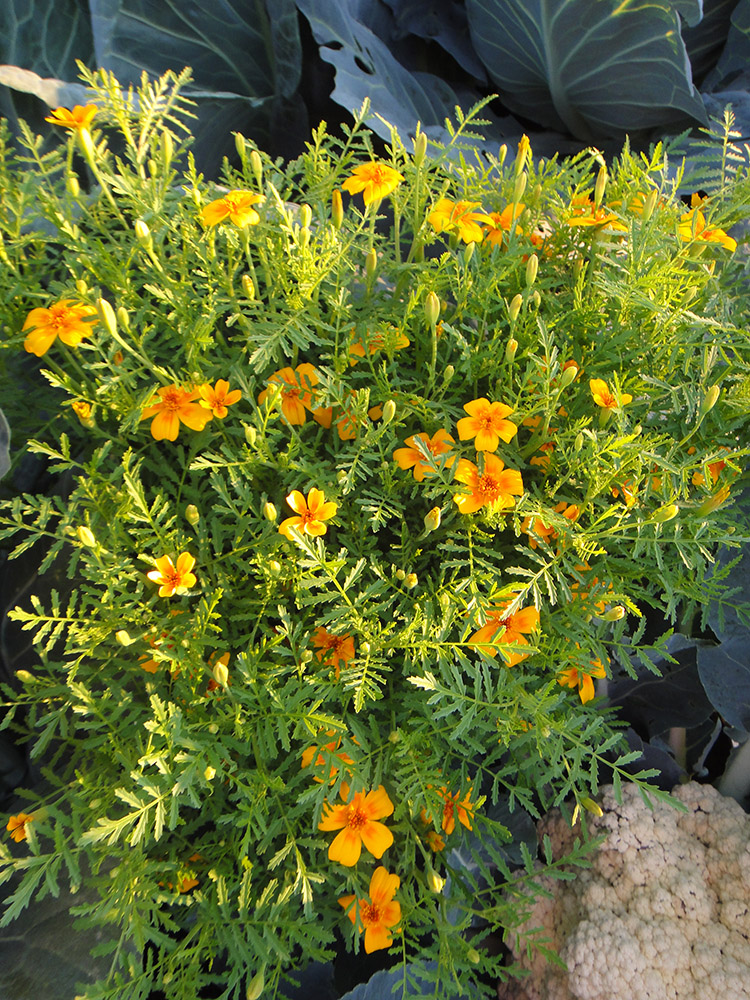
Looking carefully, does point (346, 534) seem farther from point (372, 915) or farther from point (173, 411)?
point (372, 915)

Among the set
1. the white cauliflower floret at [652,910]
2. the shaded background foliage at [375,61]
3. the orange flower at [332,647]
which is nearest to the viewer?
the orange flower at [332,647]

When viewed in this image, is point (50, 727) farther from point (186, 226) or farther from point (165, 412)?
point (186, 226)

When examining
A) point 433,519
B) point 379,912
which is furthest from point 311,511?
point 379,912

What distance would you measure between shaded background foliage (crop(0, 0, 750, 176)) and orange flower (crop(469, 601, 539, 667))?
3.26ft

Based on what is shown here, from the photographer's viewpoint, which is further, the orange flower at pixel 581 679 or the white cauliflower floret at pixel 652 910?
the white cauliflower floret at pixel 652 910

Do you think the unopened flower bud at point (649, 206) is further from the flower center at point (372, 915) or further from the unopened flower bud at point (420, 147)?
the flower center at point (372, 915)

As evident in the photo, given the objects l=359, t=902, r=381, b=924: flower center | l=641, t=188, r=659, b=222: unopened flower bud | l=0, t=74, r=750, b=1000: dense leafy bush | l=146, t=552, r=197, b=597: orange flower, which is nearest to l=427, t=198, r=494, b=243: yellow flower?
l=0, t=74, r=750, b=1000: dense leafy bush

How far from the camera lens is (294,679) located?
2.06ft

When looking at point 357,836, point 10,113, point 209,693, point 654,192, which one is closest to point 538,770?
point 357,836

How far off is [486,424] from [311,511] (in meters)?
0.17

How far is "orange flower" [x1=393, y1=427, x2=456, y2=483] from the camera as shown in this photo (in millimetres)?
637

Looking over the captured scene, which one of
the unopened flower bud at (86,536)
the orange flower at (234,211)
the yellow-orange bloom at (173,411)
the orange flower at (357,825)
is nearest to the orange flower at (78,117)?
the orange flower at (234,211)

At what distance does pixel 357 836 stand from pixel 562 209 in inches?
25.5

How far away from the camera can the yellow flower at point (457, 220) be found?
0.67 metres
